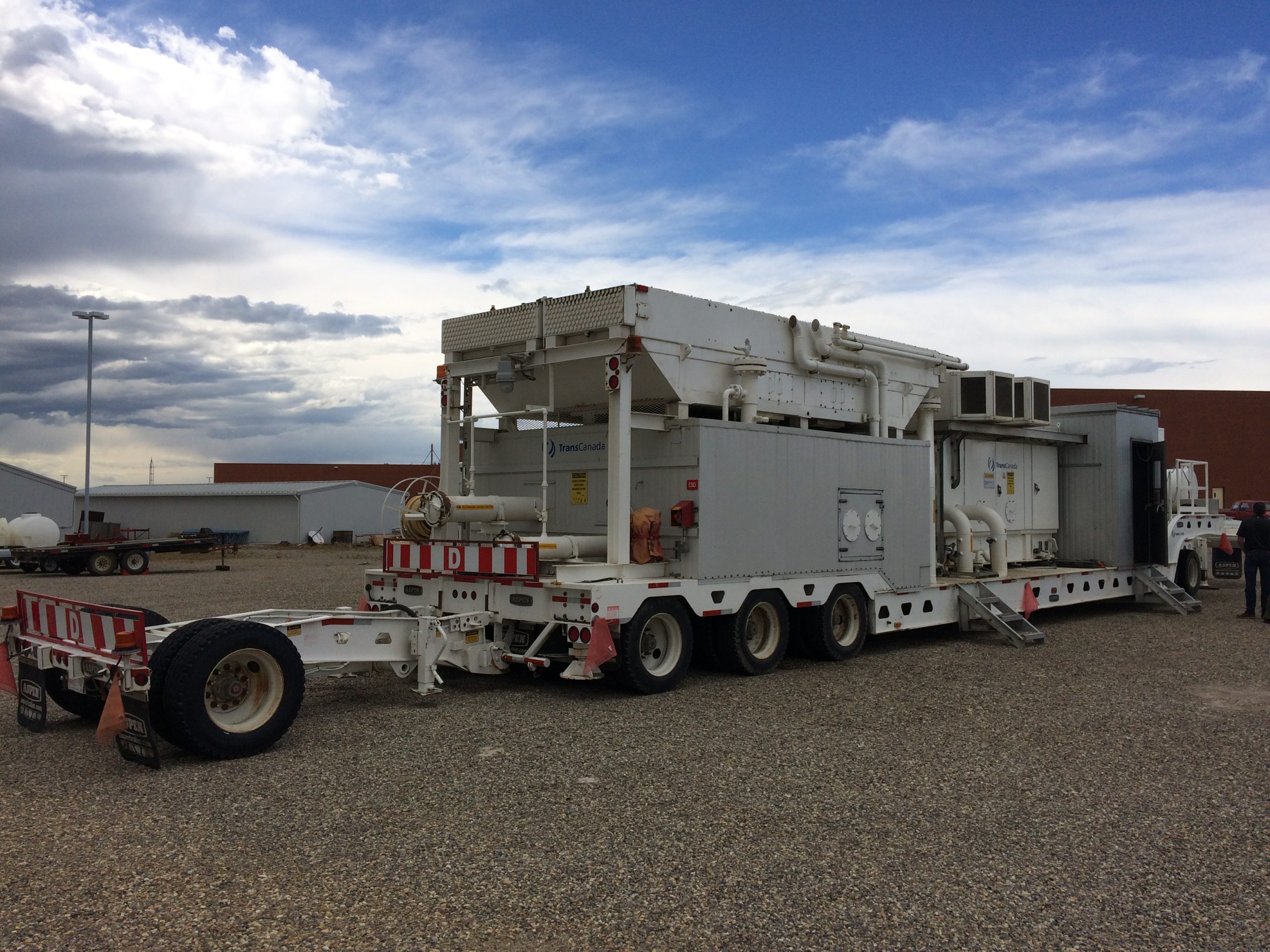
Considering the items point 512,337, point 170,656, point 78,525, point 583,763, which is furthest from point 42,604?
point 78,525

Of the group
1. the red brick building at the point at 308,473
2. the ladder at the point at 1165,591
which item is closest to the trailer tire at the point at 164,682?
the ladder at the point at 1165,591

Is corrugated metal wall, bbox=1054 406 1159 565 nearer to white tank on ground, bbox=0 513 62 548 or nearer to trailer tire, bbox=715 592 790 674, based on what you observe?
trailer tire, bbox=715 592 790 674

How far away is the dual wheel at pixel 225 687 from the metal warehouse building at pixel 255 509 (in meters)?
38.0

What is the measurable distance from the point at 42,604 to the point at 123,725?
1.66 meters

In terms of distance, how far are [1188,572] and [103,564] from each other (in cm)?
2573

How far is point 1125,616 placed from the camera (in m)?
15.5

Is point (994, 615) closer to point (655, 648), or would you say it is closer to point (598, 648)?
point (655, 648)

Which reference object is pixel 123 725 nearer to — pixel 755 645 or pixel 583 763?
pixel 583 763

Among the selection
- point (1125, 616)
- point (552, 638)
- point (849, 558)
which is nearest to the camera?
Answer: point (552, 638)

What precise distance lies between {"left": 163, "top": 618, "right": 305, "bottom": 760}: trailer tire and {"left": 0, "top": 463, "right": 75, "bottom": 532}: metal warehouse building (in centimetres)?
3512

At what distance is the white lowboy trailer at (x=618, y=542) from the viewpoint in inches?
271

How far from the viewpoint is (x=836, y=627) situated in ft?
36.7

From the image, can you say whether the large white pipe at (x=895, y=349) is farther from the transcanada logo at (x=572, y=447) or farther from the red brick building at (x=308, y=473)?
the red brick building at (x=308, y=473)

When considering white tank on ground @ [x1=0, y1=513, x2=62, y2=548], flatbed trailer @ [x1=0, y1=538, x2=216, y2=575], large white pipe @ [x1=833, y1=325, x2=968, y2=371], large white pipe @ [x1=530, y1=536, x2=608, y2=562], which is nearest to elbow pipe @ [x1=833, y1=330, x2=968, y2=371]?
large white pipe @ [x1=833, y1=325, x2=968, y2=371]
